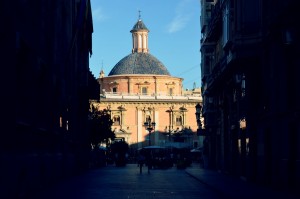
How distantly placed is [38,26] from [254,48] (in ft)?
30.7

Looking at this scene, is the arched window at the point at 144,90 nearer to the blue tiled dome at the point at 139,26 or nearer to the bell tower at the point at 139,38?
the bell tower at the point at 139,38

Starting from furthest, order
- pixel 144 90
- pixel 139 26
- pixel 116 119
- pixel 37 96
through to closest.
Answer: pixel 139 26 < pixel 144 90 < pixel 116 119 < pixel 37 96

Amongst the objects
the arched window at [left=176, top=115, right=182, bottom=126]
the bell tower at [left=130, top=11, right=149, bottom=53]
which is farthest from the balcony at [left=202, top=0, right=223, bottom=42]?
the bell tower at [left=130, top=11, right=149, bottom=53]

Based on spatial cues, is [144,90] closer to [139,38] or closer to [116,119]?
[116,119]

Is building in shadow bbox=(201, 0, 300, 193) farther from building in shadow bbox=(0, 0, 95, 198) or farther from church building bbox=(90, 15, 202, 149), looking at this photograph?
church building bbox=(90, 15, 202, 149)

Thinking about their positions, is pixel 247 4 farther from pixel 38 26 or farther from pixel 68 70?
pixel 68 70

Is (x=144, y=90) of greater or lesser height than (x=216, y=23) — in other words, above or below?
above

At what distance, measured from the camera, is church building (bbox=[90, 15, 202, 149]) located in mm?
109125

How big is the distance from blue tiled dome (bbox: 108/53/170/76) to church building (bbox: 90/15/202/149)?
23cm

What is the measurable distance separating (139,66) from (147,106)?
514 inches

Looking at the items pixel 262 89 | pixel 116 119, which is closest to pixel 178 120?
pixel 116 119

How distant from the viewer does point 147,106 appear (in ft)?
362

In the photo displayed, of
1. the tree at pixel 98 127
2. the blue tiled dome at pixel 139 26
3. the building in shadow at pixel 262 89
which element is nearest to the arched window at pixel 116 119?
the blue tiled dome at pixel 139 26

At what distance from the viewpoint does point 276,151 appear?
83.6 ft
